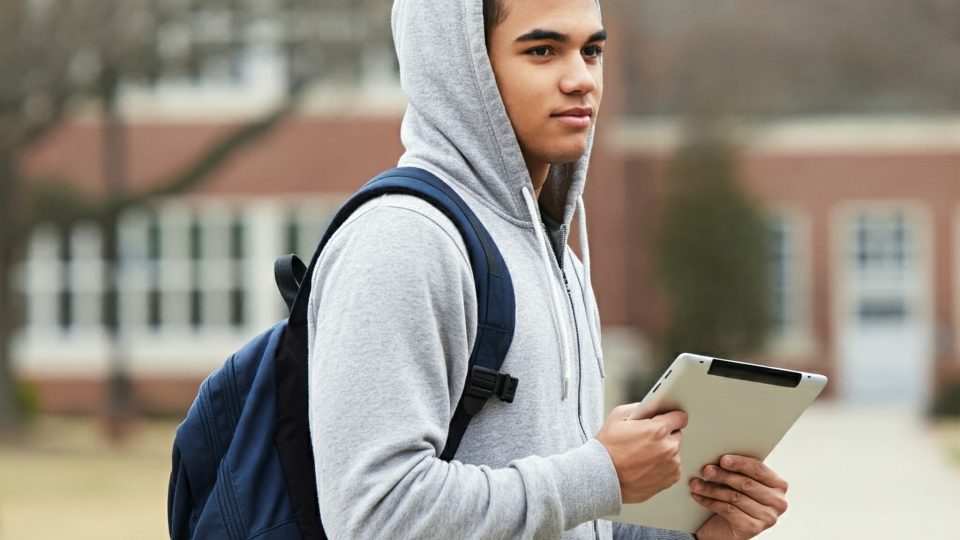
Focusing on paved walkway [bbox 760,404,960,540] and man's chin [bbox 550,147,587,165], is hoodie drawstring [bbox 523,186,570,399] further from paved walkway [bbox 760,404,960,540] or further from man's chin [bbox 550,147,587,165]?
paved walkway [bbox 760,404,960,540]

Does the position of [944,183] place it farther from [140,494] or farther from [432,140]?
[432,140]

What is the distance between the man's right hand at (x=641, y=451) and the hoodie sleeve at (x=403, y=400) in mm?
65

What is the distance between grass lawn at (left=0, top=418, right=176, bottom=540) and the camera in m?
11.6

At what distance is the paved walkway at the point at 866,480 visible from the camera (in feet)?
35.8

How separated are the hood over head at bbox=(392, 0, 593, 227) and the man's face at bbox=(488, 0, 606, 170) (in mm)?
27

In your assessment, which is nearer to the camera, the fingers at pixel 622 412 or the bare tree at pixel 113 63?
the fingers at pixel 622 412

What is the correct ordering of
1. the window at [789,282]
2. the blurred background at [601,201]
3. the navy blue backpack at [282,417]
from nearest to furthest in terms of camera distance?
1. the navy blue backpack at [282,417]
2. the blurred background at [601,201]
3. the window at [789,282]

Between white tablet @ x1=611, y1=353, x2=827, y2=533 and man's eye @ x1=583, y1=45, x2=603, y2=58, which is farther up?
man's eye @ x1=583, y1=45, x2=603, y2=58

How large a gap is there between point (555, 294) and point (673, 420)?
23cm

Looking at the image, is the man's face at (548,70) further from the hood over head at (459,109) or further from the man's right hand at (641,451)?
the man's right hand at (641,451)

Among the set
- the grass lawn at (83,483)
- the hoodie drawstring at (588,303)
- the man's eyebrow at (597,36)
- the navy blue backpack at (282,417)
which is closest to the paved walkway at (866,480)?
the grass lawn at (83,483)

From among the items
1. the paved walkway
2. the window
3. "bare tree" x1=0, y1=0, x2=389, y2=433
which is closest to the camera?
the paved walkway

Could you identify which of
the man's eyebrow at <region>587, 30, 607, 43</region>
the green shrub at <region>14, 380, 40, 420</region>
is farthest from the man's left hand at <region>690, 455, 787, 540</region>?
the green shrub at <region>14, 380, 40, 420</region>

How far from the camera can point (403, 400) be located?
1.83m
